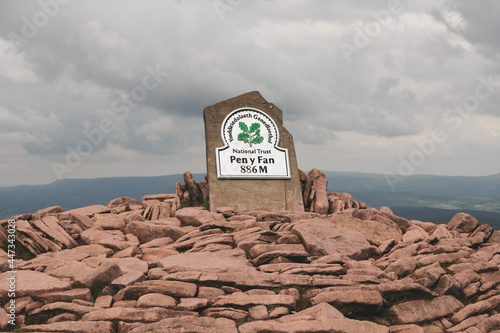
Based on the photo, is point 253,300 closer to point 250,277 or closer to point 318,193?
point 250,277

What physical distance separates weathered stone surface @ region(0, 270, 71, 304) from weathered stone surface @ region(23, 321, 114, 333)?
152 centimetres

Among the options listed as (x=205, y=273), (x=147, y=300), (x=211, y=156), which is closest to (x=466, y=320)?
(x=205, y=273)

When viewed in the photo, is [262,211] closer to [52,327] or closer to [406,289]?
[406,289]

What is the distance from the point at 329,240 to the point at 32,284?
1089 cm

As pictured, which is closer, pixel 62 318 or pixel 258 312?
pixel 62 318

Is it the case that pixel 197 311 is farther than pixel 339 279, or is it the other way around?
pixel 339 279

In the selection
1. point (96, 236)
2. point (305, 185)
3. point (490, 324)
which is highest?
point (305, 185)

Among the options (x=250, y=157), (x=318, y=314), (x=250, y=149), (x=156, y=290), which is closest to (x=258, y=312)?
(x=318, y=314)

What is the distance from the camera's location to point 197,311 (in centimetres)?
1109

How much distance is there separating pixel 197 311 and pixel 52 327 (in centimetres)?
365

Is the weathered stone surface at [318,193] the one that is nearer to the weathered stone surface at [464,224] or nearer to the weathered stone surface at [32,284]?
the weathered stone surface at [464,224]

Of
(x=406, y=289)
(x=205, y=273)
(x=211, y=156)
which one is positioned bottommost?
(x=406, y=289)

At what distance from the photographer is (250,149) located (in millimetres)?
24656

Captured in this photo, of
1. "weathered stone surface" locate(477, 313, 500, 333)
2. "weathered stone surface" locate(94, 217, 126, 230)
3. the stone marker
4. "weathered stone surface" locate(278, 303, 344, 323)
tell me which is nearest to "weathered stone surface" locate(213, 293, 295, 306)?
"weathered stone surface" locate(278, 303, 344, 323)
